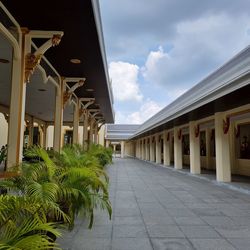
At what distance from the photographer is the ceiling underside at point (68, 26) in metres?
4.98

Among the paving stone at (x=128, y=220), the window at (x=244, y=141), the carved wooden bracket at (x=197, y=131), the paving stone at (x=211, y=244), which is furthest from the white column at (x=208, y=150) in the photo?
the paving stone at (x=211, y=244)

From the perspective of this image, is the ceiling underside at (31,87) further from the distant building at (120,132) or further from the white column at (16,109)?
the distant building at (120,132)

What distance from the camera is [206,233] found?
4.37 m

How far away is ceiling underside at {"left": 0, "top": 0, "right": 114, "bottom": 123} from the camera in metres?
4.98

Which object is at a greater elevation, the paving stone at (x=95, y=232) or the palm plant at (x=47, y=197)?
the palm plant at (x=47, y=197)

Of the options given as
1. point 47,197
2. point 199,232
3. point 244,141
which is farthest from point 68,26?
point 244,141

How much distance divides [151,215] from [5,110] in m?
13.3

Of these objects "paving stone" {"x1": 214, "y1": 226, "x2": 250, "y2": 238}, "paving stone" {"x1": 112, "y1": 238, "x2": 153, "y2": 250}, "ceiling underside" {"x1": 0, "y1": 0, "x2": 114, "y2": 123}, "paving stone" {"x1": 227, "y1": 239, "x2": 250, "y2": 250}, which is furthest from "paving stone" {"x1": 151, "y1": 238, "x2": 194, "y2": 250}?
"ceiling underside" {"x1": 0, "y1": 0, "x2": 114, "y2": 123}

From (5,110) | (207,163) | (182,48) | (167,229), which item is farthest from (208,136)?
(167,229)

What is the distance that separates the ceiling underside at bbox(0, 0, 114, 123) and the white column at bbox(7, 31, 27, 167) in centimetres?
72

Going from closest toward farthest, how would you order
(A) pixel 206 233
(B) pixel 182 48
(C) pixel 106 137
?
(A) pixel 206 233 → (B) pixel 182 48 → (C) pixel 106 137

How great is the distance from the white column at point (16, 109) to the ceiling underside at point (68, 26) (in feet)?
2.38

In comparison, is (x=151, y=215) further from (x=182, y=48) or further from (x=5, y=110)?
(x=5, y=110)

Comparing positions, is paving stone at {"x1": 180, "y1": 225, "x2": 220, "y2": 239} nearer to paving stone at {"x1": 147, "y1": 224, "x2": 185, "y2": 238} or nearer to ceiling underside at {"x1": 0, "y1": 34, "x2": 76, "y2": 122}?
paving stone at {"x1": 147, "y1": 224, "x2": 185, "y2": 238}
